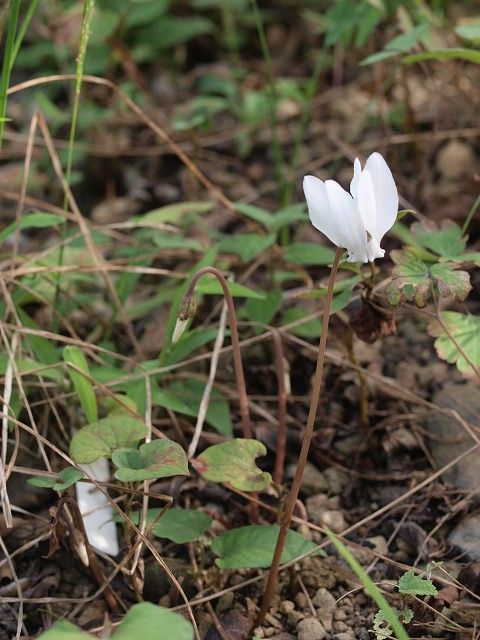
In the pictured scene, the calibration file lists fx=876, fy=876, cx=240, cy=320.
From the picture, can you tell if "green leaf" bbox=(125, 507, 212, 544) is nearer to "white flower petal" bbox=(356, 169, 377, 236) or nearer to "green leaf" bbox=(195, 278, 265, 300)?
"green leaf" bbox=(195, 278, 265, 300)

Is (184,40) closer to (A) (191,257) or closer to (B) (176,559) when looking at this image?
(A) (191,257)

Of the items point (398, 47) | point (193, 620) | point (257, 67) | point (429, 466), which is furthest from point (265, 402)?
point (257, 67)

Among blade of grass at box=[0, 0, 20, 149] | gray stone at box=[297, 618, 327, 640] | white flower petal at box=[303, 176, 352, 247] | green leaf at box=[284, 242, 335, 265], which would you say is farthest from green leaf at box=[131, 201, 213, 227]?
gray stone at box=[297, 618, 327, 640]

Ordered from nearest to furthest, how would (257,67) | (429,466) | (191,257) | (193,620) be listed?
(193,620) < (429,466) < (191,257) < (257,67)

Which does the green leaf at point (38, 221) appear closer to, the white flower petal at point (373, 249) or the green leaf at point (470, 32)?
the white flower petal at point (373, 249)

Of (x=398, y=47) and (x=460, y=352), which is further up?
(x=398, y=47)

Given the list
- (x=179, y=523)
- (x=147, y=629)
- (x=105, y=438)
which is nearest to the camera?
(x=147, y=629)

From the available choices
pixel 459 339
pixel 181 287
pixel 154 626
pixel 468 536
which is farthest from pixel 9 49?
pixel 468 536

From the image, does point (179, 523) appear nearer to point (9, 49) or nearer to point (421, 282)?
point (421, 282)
